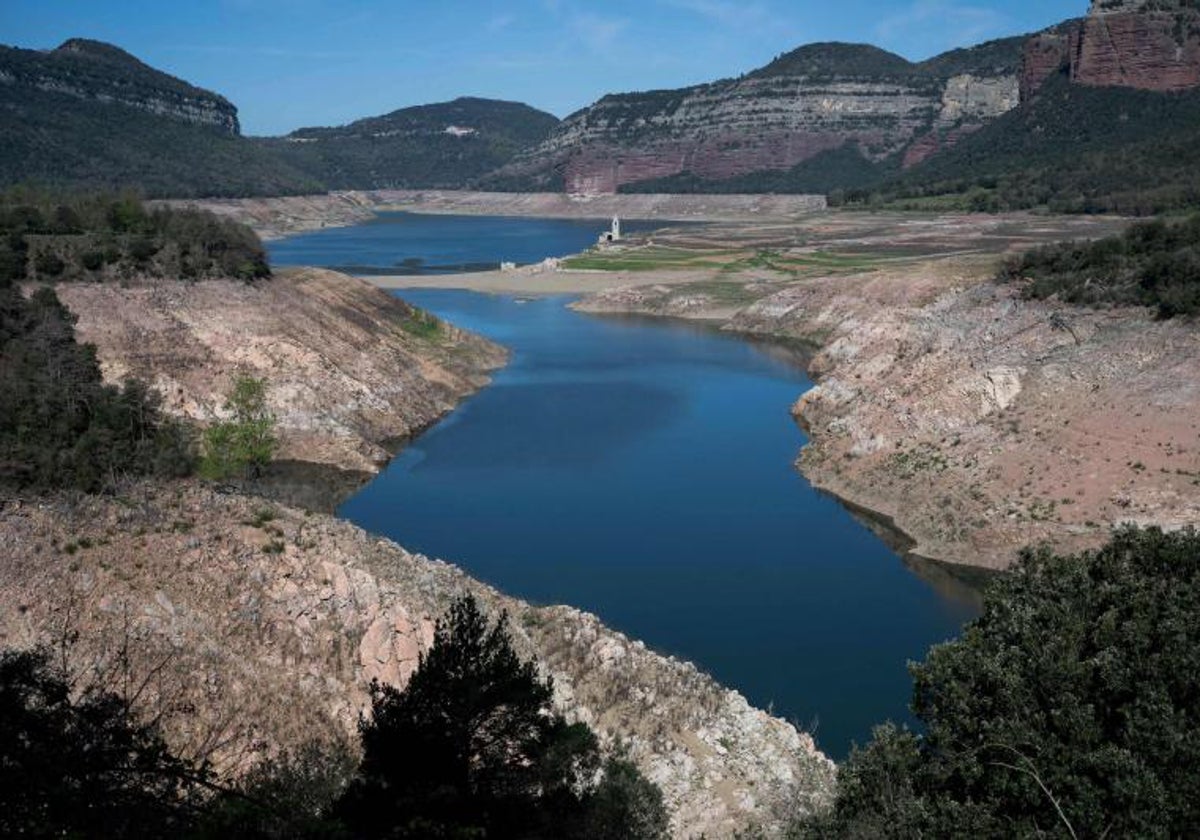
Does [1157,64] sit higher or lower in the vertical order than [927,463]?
higher

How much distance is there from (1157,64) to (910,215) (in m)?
47.9

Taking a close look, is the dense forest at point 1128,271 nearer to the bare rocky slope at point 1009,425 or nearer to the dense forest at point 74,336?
the bare rocky slope at point 1009,425

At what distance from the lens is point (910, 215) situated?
140 m

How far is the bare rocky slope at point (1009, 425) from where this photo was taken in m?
33.5

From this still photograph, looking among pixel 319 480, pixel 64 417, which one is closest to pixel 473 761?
pixel 64 417

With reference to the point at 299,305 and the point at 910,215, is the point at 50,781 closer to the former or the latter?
the point at 299,305

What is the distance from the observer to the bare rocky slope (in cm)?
3353

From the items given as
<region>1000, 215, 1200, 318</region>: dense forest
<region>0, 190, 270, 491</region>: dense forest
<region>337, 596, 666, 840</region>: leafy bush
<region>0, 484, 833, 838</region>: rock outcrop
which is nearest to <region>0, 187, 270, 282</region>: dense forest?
<region>0, 190, 270, 491</region>: dense forest

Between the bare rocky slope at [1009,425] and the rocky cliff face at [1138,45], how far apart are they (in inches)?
4529

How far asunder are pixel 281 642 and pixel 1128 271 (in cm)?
4488

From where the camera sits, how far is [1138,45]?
150 m

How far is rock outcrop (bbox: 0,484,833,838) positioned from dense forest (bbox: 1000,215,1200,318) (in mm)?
→ 32983

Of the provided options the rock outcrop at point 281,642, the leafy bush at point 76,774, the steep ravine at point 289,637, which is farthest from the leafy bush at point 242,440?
the leafy bush at point 76,774

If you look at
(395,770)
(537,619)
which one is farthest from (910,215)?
(395,770)
